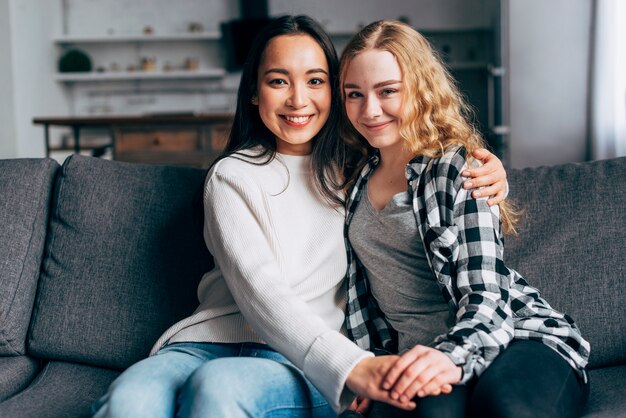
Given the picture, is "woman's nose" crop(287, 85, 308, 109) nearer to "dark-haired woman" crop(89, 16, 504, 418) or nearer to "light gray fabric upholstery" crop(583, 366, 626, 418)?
"dark-haired woman" crop(89, 16, 504, 418)

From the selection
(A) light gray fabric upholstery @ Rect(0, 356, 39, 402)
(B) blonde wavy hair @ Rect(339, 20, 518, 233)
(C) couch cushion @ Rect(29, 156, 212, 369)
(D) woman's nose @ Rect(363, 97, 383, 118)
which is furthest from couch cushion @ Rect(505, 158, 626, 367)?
(A) light gray fabric upholstery @ Rect(0, 356, 39, 402)

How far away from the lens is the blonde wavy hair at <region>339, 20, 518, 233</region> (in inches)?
50.9

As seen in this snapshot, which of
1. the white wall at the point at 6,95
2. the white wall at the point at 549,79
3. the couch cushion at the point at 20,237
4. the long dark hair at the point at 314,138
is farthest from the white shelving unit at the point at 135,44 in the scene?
the long dark hair at the point at 314,138

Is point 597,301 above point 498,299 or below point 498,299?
below

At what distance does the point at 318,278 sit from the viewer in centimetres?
132

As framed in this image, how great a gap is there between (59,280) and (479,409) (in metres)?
1.03

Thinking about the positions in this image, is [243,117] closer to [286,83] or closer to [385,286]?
[286,83]

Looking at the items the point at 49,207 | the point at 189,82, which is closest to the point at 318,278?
the point at 49,207

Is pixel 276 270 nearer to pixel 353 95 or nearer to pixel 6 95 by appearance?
pixel 353 95

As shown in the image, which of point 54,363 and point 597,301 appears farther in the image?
point 54,363

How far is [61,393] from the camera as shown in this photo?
4.43ft

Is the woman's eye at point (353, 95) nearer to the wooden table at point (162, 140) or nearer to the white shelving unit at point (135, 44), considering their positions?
the wooden table at point (162, 140)

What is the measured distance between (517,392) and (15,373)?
109 cm

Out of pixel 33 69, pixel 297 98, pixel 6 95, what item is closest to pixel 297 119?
pixel 297 98
